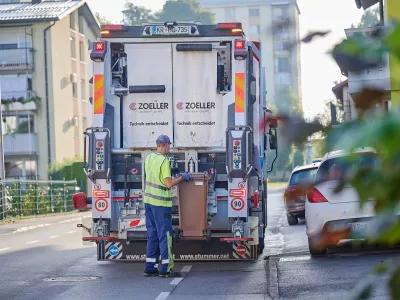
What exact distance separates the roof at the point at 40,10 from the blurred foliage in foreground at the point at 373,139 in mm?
51510

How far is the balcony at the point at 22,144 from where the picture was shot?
53.7m

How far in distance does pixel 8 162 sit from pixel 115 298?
46.7 m

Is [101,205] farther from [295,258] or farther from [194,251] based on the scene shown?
[295,258]

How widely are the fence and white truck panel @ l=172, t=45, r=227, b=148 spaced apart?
18.1 m

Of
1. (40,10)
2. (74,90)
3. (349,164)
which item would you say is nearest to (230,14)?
(74,90)

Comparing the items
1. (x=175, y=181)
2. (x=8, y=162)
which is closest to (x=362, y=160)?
(x=175, y=181)

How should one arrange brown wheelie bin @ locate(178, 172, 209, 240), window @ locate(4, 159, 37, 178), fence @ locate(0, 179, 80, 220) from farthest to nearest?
window @ locate(4, 159, 37, 178) → fence @ locate(0, 179, 80, 220) → brown wheelie bin @ locate(178, 172, 209, 240)

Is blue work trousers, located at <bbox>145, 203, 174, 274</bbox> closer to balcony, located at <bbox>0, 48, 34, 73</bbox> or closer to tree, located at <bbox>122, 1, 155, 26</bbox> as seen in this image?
balcony, located at <bbox>0, 48, 34, 73</bbox>

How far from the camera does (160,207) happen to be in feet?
37.6

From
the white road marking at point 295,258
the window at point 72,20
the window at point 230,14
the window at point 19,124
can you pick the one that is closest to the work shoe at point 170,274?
the white road marking at point 295,258

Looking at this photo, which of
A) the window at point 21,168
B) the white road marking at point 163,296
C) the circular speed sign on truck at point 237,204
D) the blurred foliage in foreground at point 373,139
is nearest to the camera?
the blurred foliage in foreground at point 373,139

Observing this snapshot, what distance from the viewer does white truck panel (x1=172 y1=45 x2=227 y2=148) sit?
1269cm

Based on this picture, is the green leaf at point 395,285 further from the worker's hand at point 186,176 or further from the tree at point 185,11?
the tree at point 185,11

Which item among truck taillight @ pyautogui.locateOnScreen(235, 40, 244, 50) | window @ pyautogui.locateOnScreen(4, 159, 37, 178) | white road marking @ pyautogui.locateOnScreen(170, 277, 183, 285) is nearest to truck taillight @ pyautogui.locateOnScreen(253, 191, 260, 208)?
white road marking @ pyautogui.locateOnScreen(170, 277, 183, 285)
